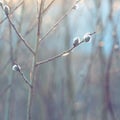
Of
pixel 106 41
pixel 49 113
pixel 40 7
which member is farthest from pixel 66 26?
pixel 40 7

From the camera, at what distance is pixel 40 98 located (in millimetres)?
4191

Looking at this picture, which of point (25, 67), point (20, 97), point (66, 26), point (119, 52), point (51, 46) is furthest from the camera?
point (20, 97)

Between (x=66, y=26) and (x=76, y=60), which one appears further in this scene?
(x=76, y=60)

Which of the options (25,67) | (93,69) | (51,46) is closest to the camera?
(25,67)

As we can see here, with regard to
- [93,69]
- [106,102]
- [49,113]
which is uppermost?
[93,69]

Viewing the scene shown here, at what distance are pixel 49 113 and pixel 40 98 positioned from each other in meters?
0.18

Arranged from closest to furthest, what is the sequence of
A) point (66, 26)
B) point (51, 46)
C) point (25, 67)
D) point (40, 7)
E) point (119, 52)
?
point (40, 7) → point (119, 52) → point (25, 67) → point (66, 26) → point (51, 46)

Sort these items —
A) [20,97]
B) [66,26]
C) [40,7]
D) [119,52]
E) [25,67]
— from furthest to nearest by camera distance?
[20,97] → [66,26] → [25,67] → [119,52] → [40,7]

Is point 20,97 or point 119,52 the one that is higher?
point 20,97

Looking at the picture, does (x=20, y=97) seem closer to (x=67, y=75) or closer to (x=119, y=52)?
(x=67, y=75)

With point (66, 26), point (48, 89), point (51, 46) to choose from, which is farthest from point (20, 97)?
point (66, 26)

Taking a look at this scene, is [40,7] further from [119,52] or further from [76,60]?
[76,60]

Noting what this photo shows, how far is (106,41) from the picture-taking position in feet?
11.7

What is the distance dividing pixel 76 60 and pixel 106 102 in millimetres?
2130
